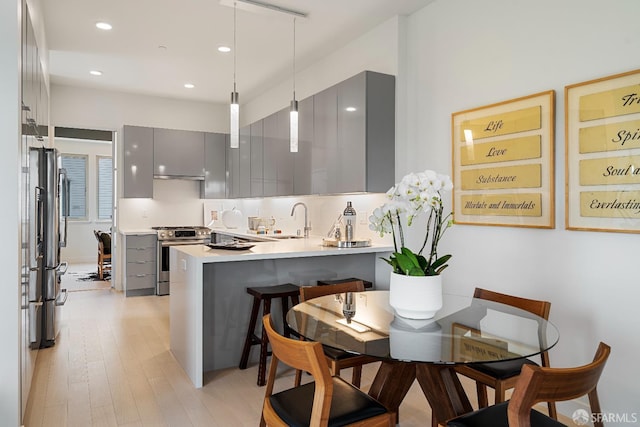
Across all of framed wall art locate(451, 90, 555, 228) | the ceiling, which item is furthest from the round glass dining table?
the ceiling

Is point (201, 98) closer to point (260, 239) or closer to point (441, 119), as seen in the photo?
point (260, 239)

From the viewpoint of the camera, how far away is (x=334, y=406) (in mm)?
1700

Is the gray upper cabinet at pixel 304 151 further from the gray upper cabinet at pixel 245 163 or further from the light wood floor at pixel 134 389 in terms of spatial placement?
the light wood floor at pixel 134 389

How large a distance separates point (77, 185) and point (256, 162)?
5897mm

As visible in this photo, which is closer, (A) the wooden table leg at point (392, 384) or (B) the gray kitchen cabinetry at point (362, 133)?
(A) the wooden table leg at point (392, 384)

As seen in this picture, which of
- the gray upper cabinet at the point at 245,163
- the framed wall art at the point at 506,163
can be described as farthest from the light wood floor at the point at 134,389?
the gray upper cabinet at the point at 245,163

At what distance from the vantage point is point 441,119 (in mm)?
3449

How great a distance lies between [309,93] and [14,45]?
10.7ft

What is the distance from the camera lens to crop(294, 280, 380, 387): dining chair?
2.32 meters

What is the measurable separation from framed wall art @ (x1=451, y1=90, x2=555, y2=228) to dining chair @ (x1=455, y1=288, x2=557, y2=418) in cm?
61

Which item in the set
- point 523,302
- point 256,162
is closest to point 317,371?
point 523,302

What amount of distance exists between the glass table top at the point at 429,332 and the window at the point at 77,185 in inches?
347

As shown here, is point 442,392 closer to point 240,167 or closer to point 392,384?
point 392,384

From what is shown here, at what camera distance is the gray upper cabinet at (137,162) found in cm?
602
